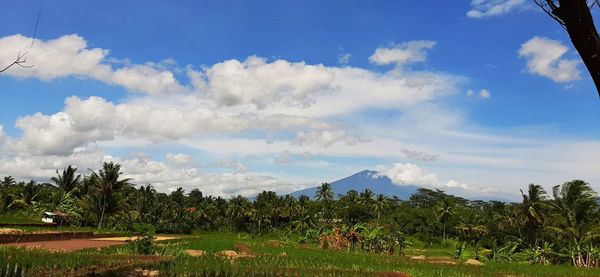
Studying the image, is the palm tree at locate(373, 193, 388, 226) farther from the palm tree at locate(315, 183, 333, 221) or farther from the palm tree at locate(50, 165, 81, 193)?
the palm tree at locate(50, 165, 81, 193)

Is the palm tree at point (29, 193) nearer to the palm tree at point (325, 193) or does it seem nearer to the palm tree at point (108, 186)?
the palm tree at point (108, 186)

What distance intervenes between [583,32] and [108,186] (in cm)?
5747

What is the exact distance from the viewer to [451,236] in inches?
3617

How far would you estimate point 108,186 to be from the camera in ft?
183

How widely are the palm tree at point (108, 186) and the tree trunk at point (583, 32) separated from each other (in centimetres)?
5729

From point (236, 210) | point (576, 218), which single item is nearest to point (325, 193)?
point (236, 210)

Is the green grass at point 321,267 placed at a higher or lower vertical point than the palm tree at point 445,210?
lower

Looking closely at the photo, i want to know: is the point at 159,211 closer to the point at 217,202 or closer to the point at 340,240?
the point at 217,202

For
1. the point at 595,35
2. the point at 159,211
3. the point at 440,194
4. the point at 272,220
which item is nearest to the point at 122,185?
the point at 159,211

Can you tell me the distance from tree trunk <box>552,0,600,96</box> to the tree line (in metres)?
27.0

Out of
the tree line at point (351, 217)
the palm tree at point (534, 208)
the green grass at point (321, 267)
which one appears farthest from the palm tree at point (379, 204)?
the green grass at point (321, 267)

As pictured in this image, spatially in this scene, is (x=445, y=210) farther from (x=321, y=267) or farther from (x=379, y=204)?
(x=321, y=267)

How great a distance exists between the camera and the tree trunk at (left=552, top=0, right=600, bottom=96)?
13.4 feet

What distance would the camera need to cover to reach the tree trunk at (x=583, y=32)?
408 centimetres
